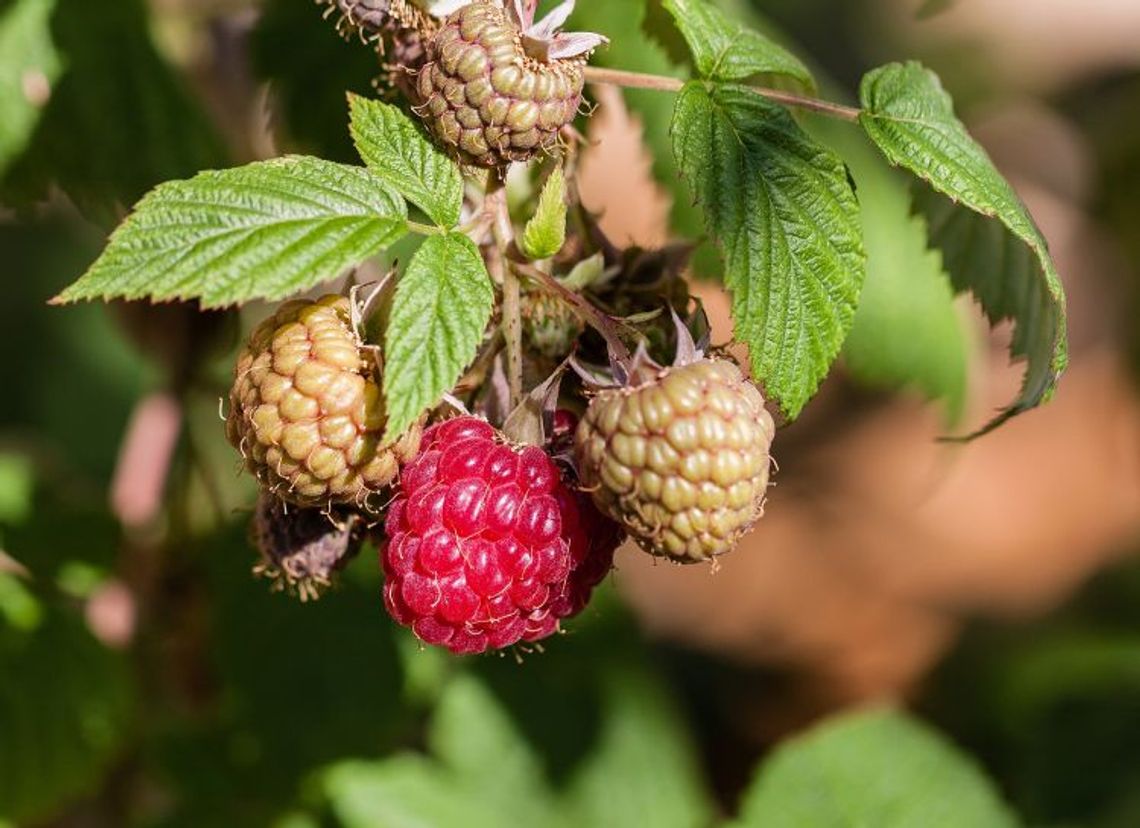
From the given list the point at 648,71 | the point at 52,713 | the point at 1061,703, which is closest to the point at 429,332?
the point at 648,71

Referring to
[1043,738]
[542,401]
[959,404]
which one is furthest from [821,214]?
[1043,738]

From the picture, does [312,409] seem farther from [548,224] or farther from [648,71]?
[648,71]

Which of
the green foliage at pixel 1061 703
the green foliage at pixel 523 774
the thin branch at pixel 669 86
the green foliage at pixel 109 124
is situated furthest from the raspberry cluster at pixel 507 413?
the green foliage at pixel 1061 703

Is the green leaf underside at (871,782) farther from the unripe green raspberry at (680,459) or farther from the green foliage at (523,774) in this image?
the unripe green raspberry at (680,459)

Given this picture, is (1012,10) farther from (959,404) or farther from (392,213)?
(392,213)

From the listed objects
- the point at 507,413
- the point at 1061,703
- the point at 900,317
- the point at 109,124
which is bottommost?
the point at 1061,703

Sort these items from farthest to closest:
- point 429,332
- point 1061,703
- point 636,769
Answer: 1. point 1061,703
2. point 636,769
3. point 429,332

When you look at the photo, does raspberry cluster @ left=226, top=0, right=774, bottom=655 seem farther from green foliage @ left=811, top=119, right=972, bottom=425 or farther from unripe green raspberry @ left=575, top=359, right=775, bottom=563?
green foliage @ left=811, top=119, right=972, bottom=425
